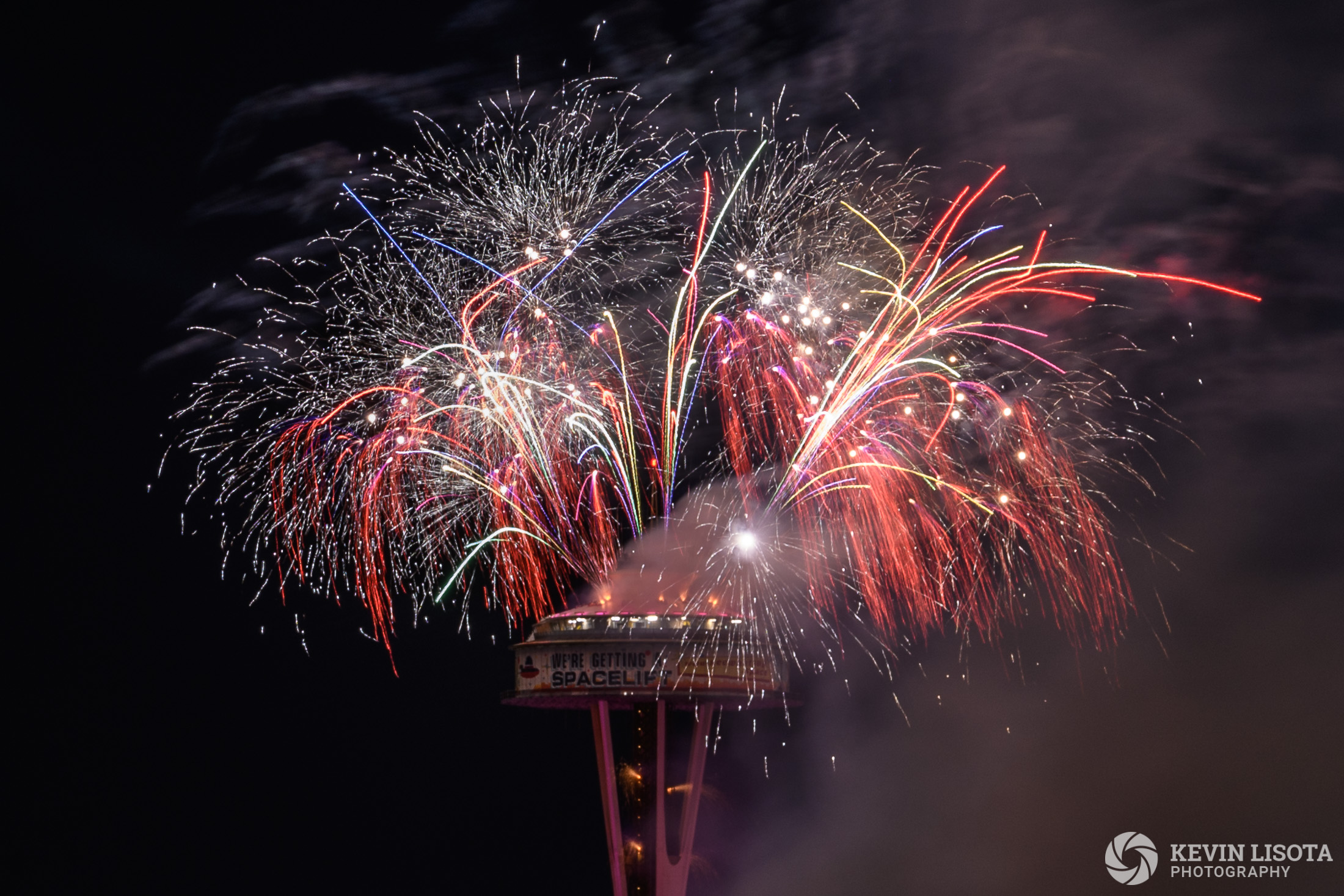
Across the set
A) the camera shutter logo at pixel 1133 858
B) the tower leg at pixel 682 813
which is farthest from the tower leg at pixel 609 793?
the camera shutter logo at pixel 1133 858

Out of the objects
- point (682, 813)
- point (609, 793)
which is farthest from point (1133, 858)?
point (609, 793)

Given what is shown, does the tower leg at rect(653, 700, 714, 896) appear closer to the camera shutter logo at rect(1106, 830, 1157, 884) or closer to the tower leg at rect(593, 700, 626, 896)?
the tower leg at rect(593, 700, 626, 896)

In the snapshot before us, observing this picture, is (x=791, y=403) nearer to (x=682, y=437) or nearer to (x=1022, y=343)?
(x=682, y=437)

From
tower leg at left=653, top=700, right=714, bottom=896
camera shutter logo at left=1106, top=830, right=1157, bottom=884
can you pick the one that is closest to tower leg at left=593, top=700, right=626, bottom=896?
tower leg at left=653, top=700, right=714, bottom=896

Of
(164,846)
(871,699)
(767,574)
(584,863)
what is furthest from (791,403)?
(164,846)

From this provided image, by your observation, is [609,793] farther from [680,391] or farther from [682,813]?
[680,391]

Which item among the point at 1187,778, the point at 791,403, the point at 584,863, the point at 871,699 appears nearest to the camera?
the point at 791,403
